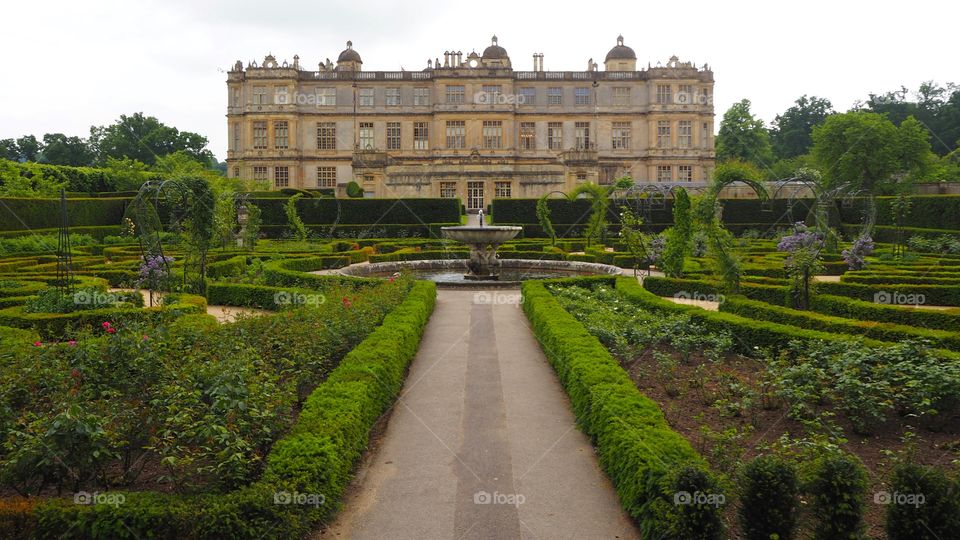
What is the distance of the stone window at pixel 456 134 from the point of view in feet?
177

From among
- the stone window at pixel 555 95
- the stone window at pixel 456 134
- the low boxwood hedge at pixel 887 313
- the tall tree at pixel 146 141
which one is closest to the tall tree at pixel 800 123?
the stone window at pixel 555 95

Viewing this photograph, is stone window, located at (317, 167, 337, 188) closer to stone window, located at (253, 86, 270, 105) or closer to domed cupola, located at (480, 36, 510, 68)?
stone window, located at (253, 86, 270, 105)

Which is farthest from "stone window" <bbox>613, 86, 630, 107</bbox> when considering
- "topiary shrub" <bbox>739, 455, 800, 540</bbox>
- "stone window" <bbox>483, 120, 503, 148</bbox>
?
"topiary shrub" <bbox>739, 455, 800, 540</bbox>

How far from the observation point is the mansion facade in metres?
53.5

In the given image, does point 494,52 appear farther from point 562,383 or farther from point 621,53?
point 562,383

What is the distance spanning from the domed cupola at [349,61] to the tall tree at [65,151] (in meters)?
31.4

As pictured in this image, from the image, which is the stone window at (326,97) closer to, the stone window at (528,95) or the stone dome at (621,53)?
the stone window at (528,95)

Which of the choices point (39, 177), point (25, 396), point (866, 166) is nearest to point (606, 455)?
point (25, 396)

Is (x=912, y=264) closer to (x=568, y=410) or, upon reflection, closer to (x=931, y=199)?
(x=931, y=199)

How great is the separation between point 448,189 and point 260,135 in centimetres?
1907

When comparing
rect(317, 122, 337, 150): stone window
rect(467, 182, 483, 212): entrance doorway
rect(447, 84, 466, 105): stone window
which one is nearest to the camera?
rect(467, 182, 483, 212): entrance doorway

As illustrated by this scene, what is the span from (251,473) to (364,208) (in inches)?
1133

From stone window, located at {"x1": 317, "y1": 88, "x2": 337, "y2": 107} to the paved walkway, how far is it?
158ft

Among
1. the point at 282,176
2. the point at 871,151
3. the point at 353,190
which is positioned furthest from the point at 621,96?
the point at 282,176
